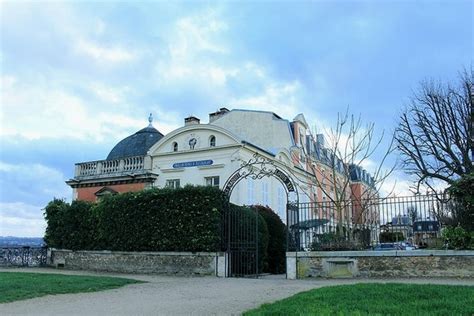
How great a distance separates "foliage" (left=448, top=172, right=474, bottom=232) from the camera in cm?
1221

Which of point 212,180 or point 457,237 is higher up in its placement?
point 212,180

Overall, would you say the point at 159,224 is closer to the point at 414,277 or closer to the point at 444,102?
the point at 414,277

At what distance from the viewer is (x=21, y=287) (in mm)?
10141

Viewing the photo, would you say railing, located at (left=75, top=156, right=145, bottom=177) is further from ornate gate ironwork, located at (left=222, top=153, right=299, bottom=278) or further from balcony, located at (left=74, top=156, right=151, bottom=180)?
ornate gate ironwork, located at (left=222, top=153, right=299, bottom=278)

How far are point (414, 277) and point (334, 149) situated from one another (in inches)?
305

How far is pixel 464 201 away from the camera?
1238 centimetres

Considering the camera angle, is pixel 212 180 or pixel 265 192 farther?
pixel 265 192

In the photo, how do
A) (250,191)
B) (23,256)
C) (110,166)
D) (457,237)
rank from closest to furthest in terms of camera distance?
(457,237) → (23,256) → (250,191) → (110,166)

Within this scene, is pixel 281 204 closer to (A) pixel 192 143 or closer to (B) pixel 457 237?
(A) pixel 192 143

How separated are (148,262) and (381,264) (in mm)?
7829

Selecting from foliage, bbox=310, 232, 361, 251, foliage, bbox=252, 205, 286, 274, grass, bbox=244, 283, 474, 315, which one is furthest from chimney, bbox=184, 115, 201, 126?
grass, bbox=244, 283, 474, 315

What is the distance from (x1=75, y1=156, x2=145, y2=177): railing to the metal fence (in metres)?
14.4

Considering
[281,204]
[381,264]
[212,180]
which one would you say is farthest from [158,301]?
[281,204]

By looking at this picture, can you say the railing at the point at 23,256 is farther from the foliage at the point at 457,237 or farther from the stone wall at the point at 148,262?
the foliage at the point at 457,237
